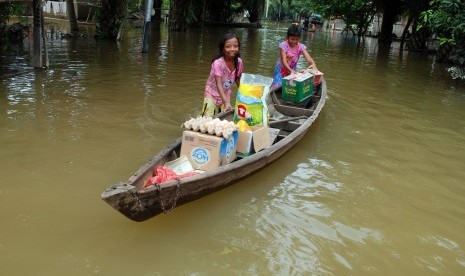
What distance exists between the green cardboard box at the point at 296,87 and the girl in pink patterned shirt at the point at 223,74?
67.9 inches

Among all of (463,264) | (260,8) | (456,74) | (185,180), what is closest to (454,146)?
(463,264)

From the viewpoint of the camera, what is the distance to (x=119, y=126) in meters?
5.96

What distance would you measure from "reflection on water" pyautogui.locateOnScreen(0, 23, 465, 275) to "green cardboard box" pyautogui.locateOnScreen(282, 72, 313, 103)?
0.58 m

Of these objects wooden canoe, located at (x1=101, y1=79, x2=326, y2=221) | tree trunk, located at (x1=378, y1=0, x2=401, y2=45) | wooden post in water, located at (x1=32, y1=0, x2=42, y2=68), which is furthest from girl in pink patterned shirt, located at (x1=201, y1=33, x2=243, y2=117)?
tree trunk, located at (x1=378, y1=0, x2=401, y2=45)

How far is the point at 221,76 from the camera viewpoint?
4.89 m

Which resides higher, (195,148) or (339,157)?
(195,148)

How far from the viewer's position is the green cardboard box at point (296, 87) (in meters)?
6.56

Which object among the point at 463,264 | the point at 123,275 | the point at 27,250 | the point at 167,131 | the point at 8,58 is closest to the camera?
the point at 123,275

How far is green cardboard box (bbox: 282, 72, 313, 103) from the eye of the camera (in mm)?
6562

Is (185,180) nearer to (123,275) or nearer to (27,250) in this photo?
(123,275)

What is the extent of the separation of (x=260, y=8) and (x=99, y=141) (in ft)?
100

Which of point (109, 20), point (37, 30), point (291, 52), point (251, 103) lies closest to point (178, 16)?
point (109, 20)

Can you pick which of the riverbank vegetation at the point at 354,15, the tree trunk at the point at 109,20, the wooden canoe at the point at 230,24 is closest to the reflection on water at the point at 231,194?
the riverbank vegetation at the point at 354,15

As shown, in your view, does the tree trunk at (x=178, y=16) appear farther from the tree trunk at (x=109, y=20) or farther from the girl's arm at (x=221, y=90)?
the girl's arm at (x=221, y=90)
